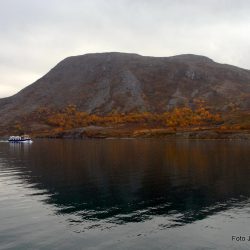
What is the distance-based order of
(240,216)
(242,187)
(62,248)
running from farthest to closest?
1. (242,187)
2. (240,216)
3. (62,248)

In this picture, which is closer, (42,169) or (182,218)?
(182,218)

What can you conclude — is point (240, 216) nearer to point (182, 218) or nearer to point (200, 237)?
point (182, 218)

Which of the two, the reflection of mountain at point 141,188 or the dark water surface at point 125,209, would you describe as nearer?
the dark water surface at point 125,209

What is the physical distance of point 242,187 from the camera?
62.5 meters

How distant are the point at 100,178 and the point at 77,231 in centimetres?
3663

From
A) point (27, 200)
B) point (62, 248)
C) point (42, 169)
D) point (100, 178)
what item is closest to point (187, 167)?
point (100, 178)

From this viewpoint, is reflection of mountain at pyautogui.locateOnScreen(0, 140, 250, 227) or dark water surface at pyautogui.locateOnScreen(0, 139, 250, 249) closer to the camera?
dark water surface at pyautogui.locateOnScreen(0, 139, 250, 249)

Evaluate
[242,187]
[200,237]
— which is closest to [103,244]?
[200,237]

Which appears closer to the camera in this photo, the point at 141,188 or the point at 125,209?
the point at 125,209

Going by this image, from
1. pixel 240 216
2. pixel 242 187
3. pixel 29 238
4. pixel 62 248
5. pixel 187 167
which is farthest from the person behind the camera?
pixel 187 167

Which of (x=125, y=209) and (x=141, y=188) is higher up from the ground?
(x=141, y=188)

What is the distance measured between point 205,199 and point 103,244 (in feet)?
75.2

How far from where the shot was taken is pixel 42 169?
92000 mm

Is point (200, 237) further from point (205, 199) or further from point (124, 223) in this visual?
point (205, 199)
